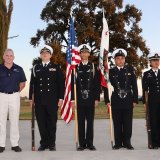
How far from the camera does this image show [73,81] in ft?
27.0

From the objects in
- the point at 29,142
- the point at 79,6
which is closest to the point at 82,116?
the point at 29,142

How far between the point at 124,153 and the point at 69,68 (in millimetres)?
2088

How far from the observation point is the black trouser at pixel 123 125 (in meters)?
8.23

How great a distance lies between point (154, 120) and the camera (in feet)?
27.2

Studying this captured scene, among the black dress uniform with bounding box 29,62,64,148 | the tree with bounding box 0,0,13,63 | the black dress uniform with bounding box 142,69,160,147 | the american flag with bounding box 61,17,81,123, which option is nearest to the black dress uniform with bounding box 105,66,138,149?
the black dress uniform with bounding box 142,69,160,147

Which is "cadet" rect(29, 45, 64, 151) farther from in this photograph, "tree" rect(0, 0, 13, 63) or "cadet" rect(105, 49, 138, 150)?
"tree" rect(0, 0, 13, 63)

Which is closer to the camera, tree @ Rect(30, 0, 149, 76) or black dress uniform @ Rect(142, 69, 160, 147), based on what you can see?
black dress uniform @ Rect(142, 69, 160, 147)

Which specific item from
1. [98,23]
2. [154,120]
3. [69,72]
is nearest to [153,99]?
[154,120]

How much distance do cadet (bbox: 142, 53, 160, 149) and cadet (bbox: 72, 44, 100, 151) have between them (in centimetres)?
98

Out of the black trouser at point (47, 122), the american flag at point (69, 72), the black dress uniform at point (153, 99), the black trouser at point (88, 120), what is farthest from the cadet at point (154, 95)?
the black trouser at point (47, 122)

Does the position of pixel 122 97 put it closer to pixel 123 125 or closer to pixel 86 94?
pixel 123 125

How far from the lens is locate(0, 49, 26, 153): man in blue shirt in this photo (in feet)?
25.7

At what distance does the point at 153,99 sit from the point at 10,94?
2.71 m

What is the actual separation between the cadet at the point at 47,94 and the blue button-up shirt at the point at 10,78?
1.07 ft
